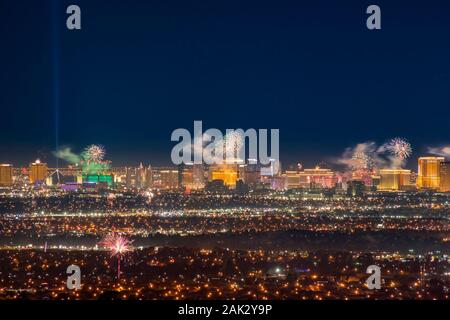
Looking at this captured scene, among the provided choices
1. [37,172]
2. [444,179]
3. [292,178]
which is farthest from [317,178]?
[37,172]

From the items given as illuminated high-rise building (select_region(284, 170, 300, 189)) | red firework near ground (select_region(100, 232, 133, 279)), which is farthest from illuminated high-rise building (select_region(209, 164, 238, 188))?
red firework near ground (select_region(100, 232, 133, 279))

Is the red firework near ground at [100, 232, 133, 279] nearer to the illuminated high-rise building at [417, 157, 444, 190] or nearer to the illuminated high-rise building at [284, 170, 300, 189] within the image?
the illuminated high-rise building at [417, 157, 444, 190]

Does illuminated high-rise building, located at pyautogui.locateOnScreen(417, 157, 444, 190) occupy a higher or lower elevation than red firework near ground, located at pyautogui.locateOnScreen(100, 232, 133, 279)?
higher

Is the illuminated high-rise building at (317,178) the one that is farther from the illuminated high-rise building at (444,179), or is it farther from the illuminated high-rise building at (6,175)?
the illuminated high-rise building at (6,175)

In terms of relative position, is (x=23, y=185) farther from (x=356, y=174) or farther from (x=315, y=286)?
(x=315, y=286)

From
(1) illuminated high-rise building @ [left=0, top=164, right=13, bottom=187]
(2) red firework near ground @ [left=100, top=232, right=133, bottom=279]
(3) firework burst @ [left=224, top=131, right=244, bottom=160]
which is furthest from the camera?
(1) illuminated high-rise building @ [left=0, top=164, right=13, bottom=187]

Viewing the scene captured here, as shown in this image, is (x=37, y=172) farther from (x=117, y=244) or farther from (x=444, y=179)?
(x=117, y=244)
